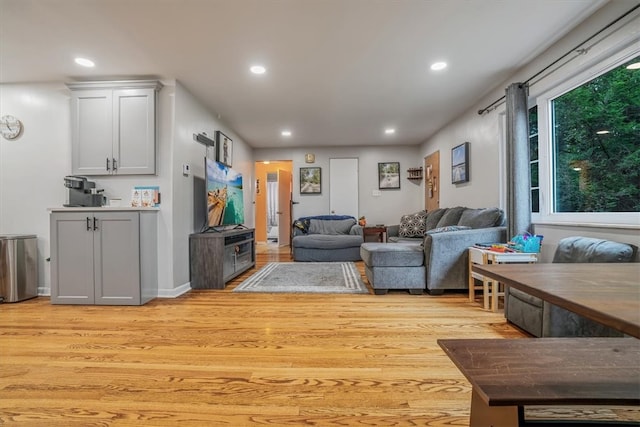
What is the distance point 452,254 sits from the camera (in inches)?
118

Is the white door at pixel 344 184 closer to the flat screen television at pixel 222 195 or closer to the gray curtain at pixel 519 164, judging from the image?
the flat screen television at pixel 222 195

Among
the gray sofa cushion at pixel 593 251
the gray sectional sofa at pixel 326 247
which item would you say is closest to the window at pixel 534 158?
the gray sofa cushion at pixel 593 251

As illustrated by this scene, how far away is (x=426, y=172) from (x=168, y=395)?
562cm

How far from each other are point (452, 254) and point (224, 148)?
3485 mm

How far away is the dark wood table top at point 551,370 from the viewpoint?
2.22 feet

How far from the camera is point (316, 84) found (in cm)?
321

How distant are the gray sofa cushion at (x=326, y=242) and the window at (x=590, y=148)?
283cm

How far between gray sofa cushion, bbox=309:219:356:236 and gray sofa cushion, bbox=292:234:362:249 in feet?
1.72

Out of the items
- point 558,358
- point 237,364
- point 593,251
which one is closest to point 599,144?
point 593,251


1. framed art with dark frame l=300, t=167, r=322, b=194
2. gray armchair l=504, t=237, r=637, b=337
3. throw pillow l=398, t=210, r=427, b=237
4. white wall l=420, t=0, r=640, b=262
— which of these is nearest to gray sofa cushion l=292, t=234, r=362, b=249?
throw pillow l=398, t=210, r=427, b=237

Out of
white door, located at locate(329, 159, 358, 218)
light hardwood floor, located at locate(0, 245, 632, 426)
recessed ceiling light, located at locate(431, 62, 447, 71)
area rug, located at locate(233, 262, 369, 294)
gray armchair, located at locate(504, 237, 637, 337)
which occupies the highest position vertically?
recessed ceiling light, located at locate(431, 62, 447, 71)

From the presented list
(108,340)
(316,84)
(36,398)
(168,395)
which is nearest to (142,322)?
(108,340)

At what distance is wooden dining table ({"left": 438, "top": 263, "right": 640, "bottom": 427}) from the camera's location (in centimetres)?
57

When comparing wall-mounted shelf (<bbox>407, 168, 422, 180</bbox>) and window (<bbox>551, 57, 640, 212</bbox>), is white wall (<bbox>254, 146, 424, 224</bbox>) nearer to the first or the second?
wall-mounted shelf (<bbox>407, 168, 422, 180</bbox>)
